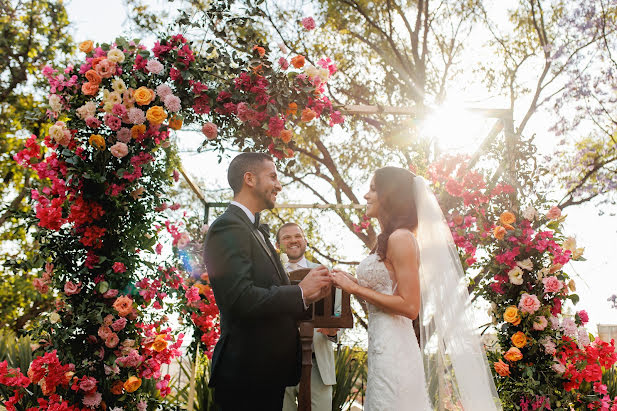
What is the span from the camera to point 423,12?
10.7 meters

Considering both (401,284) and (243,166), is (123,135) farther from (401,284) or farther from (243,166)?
(401,284)

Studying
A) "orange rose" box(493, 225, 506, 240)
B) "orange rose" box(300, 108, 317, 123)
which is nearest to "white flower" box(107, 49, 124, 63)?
"orange rose" box(300, 108, 317, 123)

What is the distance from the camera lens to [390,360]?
2.85m

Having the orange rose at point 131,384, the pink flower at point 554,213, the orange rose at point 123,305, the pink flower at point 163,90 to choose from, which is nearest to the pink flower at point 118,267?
the orange rose at point 123,305

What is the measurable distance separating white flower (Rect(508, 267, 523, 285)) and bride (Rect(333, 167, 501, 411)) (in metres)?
1.09

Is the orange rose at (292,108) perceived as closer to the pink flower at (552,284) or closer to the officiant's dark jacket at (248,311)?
the officiant's dark jacket at (248,311)

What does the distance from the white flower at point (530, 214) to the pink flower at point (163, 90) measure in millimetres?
3408

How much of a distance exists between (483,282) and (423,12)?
26.5ft

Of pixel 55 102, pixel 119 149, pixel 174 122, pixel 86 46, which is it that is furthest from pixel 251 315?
pixel 86 46

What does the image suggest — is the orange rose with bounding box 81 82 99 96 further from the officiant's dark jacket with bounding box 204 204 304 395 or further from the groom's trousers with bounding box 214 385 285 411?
the groom's trousers with bounding box 214 385 285 411

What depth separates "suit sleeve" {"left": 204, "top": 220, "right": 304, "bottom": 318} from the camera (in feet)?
6.93

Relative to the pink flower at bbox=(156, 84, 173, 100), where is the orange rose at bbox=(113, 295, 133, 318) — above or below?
below

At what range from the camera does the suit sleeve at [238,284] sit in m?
2.11

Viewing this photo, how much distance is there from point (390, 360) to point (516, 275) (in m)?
2.04
